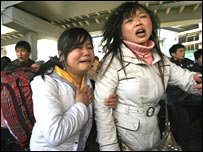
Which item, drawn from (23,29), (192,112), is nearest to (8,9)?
(23,29)

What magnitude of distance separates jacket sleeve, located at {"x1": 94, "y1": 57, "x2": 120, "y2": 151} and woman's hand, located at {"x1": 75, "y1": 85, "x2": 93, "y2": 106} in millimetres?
62

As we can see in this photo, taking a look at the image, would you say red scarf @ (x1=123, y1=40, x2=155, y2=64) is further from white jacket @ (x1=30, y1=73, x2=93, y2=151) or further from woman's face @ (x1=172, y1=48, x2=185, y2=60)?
woman's face @ (x1=172, y1=48, x2=185, y2=60)

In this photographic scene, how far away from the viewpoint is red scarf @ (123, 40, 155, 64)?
1.67 metres

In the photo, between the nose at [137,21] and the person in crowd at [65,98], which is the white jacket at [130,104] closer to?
the person in crowd at [65,98]

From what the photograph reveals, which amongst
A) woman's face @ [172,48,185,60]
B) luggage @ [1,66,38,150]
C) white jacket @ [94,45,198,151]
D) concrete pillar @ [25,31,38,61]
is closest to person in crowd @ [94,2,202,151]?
white jacket @ [94,45,198,151]

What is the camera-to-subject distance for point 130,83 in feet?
5.25

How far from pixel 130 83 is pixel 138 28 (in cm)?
40

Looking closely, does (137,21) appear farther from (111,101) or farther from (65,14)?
(65,14)

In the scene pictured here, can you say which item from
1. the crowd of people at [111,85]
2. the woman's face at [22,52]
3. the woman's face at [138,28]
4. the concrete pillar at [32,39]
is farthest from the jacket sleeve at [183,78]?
the concrete pillar at [32,39]

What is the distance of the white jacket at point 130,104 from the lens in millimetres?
1570

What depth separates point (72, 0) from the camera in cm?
1030

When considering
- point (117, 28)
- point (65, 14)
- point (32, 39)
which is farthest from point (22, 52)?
point (65, 14)

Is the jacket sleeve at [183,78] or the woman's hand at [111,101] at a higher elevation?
the jacket sleeve at [183,78]

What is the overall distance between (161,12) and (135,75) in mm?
12097
